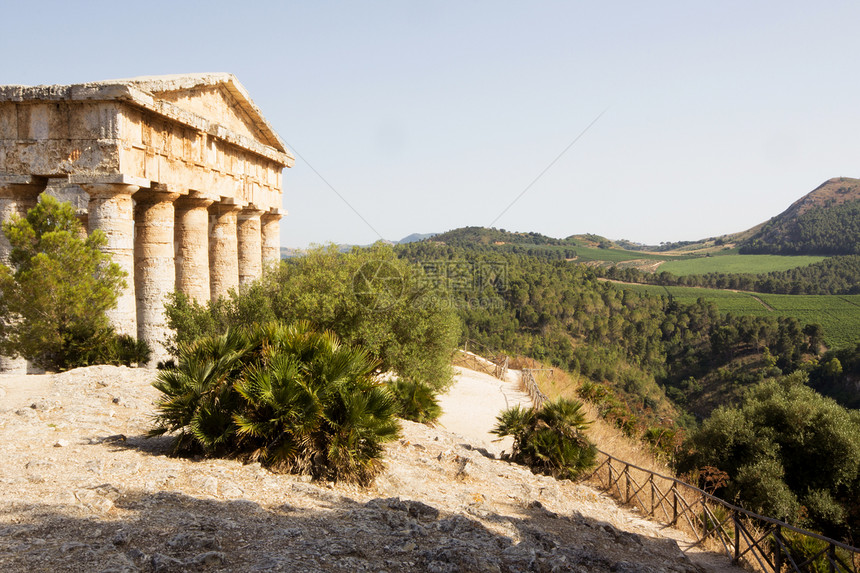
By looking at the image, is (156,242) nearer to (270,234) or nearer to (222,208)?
(222,208)

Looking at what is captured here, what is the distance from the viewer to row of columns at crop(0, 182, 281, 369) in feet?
38.8

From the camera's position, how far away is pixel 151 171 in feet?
40.6

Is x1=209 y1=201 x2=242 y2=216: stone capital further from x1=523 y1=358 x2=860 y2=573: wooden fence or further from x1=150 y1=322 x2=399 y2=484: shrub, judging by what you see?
x1=523 y1=358 x2=860 y2=573: wooden fence

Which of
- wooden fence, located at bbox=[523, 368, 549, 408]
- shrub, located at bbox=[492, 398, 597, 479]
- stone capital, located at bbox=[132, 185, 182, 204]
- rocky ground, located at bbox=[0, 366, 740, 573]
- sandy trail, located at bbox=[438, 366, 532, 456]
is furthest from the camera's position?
wooden fence, located at bbox=[523, 368, 549, 408]

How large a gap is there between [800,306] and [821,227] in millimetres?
63028

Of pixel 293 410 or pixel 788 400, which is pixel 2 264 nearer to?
pixel 293 410

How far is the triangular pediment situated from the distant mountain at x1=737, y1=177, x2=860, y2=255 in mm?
126938

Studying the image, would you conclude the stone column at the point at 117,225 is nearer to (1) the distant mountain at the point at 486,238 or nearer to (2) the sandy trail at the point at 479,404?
(2) the sandy trail at the point at 479,404

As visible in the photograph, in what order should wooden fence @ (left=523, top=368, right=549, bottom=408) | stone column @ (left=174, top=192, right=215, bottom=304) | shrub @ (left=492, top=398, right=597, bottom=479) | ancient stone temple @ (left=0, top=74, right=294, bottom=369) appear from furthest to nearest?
1. wooden fence @ (left=523, top=368, right=549, bottom=408)
2. stone column @ (left=174, top=192, right=215, bottom=304)
3. ancient stone temple @ (left=0, top=74, right=294, bottom=369)
4. shrub @ (left=492, top=398, right=597, bottom=479)

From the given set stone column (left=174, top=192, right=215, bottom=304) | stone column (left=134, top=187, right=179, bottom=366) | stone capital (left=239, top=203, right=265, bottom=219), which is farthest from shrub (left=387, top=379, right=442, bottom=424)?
stone capital (left=239, top=203, right=265, bottom=219)

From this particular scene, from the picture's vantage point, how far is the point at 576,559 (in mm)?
5656

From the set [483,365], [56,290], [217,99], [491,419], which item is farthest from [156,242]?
[483,365]

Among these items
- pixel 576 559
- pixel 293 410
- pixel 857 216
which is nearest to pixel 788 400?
pixel 576 559

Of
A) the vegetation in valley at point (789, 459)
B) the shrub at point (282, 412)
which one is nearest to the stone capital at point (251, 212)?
the shrub at point (282, 412)
